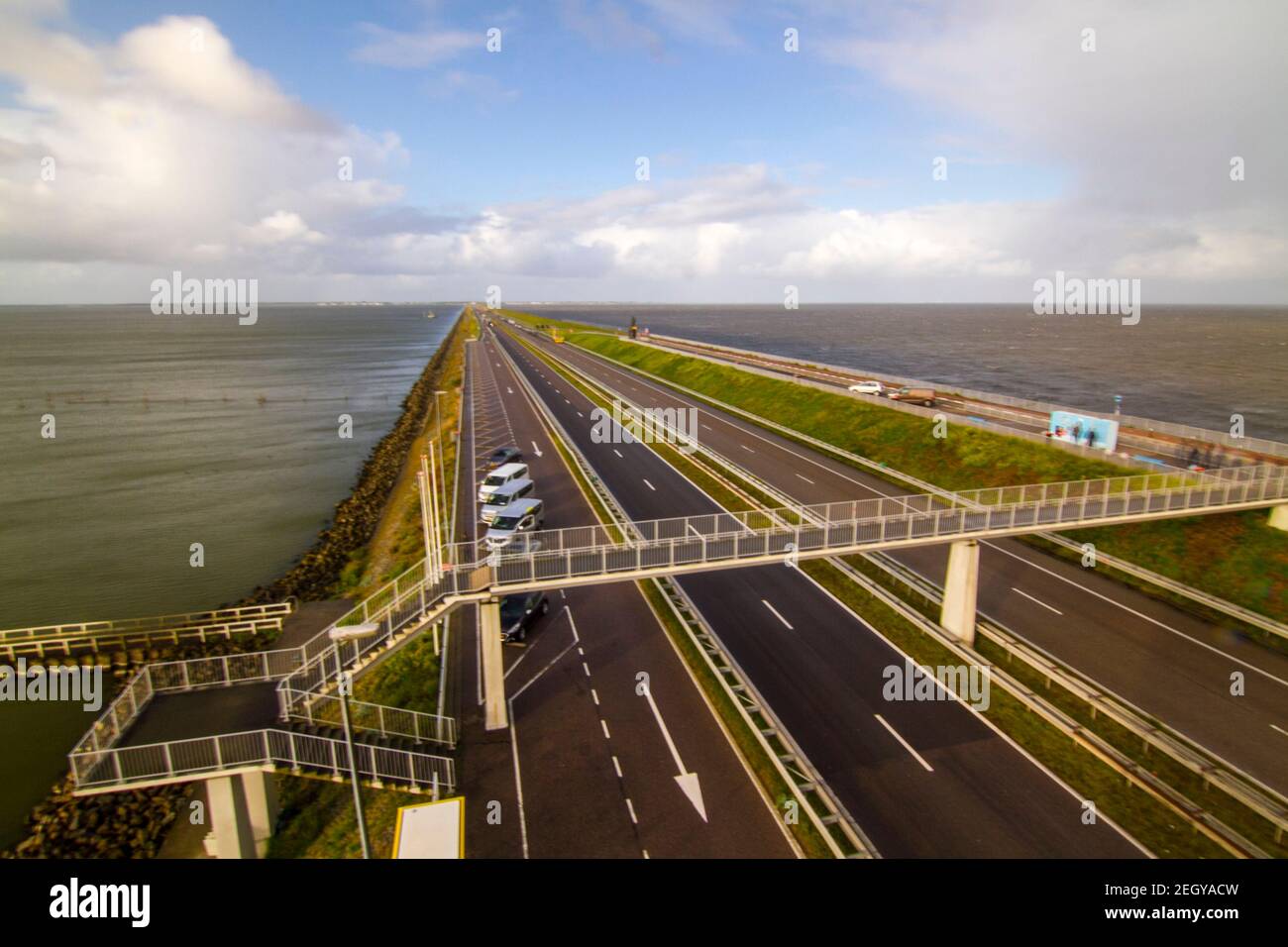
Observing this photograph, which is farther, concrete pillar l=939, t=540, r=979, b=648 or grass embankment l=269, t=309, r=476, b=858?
concrete pillar l=939, t=540, r=979, b=648

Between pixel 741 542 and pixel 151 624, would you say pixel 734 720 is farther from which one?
pixel 151 624

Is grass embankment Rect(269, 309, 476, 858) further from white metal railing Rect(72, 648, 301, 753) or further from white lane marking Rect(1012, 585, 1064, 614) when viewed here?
white lane marking Rect(1012, 585, 1064, 614)


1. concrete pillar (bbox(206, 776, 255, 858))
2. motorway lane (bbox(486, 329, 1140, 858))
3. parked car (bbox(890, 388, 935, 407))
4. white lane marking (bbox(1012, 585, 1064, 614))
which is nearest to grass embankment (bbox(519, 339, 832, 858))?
motorway lane (bbox(486, 329, 1140, 858))

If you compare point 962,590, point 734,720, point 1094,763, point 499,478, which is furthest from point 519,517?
point 1094,763

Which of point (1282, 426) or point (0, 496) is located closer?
point (0, 496)

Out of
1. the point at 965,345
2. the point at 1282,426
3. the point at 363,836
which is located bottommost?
the point at 363,836

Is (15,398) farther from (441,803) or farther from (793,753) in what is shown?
(793,753)
